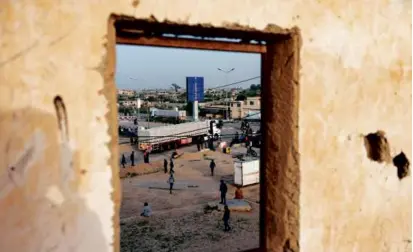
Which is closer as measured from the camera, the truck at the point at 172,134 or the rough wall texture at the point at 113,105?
the rough wall texture at the point at 113,105

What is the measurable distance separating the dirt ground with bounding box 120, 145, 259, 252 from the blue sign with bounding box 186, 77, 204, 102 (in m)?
16.2

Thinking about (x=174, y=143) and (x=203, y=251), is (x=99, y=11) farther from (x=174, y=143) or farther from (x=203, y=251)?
(x=174, y=143)

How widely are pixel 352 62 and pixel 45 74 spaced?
1549 millimetres

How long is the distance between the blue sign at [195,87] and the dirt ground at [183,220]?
53.0ft

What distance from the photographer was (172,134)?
26391 mm

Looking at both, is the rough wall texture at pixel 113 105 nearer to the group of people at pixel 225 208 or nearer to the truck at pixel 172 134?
the group of people at pixel 225 208

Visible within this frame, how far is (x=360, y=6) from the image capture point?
2.16 meters

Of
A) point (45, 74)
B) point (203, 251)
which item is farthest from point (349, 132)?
point (203, 251)

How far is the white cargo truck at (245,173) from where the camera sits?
16797 millimetres

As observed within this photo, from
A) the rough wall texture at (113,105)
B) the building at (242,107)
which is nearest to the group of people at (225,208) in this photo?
the rough wall texture at (113,105)

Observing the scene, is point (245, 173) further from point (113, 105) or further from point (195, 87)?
point (195, 87)

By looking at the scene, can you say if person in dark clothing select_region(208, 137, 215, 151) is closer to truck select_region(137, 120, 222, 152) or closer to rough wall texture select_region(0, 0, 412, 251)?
truck select_region(137, 120, 222, 152)

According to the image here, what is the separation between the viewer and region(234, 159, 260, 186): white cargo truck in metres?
16.8

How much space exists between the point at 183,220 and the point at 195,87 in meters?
23.3
